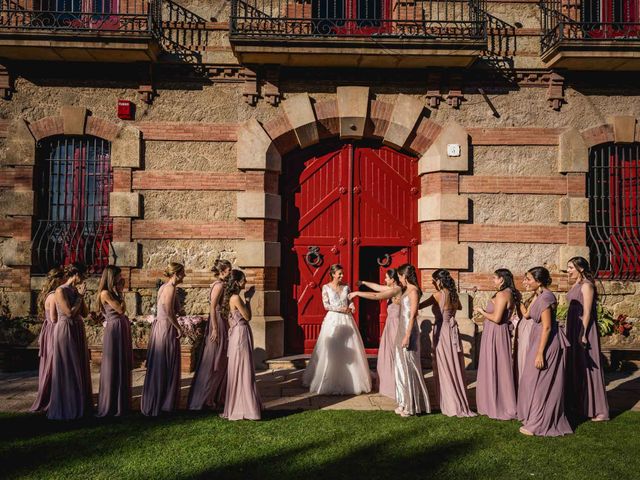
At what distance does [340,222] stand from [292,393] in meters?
3.43

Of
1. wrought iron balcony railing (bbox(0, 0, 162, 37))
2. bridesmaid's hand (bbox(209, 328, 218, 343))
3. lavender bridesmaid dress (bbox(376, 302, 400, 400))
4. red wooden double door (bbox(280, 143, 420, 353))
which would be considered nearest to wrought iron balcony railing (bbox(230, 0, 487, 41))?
wrought iron balcony railing (bbox(0, 0, 162, 37))

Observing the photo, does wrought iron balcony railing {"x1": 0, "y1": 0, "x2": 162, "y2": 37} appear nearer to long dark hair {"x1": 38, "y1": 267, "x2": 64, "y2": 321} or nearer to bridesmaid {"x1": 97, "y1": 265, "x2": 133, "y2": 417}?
long dark hair {"x1": 38, "y1": 267, "x2": 64, "y2": 321}

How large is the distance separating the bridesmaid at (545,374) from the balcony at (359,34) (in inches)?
183

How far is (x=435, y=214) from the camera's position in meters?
9.32

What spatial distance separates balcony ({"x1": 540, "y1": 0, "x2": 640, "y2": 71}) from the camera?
890 cm

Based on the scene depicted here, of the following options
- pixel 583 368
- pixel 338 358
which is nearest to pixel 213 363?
pixel 338 358

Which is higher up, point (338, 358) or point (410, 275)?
point (410, 275)

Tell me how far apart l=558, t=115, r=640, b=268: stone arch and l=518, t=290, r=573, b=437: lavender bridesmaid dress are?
12.6 feet

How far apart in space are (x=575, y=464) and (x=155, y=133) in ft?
25.4

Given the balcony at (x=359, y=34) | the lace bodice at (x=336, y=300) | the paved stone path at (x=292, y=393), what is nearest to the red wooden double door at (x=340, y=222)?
the paved stone path at (x=292, y=393)

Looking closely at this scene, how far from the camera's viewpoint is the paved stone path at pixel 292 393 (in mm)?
6750

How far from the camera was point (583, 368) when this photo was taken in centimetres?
640

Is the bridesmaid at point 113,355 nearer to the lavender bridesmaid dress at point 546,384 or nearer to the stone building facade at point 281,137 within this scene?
the stone building facade at point 281,137

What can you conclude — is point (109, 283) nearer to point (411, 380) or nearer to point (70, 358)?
→ point (70, 358)
